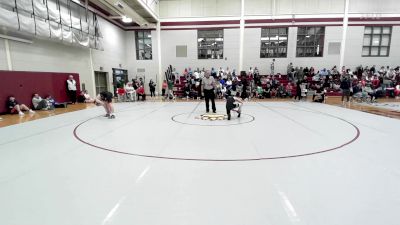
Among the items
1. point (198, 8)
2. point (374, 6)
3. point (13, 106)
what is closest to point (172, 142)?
point (13, 106)

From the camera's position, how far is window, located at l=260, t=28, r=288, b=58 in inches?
746

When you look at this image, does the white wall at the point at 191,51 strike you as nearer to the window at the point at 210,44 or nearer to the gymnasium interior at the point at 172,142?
the window at the point at 210,44

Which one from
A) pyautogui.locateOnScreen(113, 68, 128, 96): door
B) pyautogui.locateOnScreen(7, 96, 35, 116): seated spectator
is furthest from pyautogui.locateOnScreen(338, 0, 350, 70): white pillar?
pyautogui.locateOnScreen(7, 96, 35, 116): seated spectator

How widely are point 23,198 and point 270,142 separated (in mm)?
4034

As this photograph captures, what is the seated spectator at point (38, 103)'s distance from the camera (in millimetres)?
9953

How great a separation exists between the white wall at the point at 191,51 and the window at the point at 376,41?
10530 mm

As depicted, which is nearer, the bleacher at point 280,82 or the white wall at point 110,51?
the white wall at point 110,51

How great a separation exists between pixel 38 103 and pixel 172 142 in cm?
849

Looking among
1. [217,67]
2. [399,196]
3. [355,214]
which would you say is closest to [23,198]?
[355,214]

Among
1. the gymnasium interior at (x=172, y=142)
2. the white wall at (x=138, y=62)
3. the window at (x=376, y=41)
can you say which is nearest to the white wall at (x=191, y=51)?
the white wall at (x=138, y=62)

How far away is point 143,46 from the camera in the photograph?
20125 millimetres

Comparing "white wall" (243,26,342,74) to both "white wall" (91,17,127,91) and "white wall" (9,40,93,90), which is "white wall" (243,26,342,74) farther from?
"white wall" (9,40,93,90)

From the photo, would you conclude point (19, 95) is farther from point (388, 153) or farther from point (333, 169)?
point (388, 153)

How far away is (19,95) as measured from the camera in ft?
31.5
